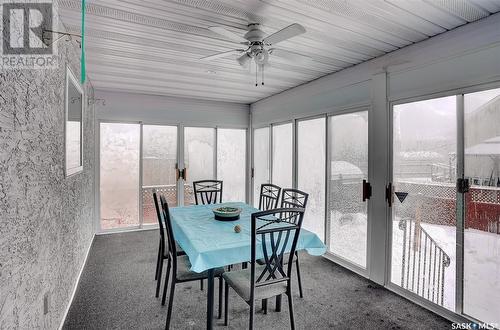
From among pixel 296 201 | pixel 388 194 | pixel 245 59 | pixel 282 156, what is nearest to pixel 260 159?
pixel 282 156

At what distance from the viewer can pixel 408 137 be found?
114 inches

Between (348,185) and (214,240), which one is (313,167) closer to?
(348,185)

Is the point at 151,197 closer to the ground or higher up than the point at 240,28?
closer to the ground

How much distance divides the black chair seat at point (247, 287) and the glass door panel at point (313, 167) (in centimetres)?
211

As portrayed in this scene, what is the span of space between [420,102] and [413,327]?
2.08m

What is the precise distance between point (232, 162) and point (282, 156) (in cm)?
141

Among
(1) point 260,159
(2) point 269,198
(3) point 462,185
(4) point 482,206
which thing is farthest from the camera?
(1) point 260,159

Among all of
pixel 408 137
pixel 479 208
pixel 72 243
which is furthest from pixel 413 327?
pixel 72 243

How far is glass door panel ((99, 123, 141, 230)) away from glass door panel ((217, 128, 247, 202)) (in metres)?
1.68

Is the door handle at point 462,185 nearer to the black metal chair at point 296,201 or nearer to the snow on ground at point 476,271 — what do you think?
the snow on ground at point 476,271

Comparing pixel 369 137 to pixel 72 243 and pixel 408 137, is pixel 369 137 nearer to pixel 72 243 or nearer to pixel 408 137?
pixel 408 137

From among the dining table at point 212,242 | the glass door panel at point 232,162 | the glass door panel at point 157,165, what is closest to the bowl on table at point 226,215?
the dining table at point 212,242

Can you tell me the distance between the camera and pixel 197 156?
571cm

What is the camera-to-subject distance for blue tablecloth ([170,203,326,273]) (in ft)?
6.44
